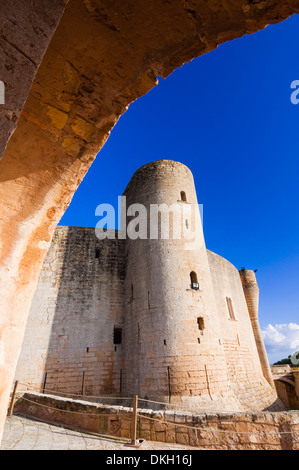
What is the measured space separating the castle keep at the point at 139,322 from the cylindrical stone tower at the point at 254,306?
→ 3.95 metres

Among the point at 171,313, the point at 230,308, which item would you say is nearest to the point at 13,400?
the point at 171,313

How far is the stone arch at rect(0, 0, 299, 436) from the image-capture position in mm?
1944

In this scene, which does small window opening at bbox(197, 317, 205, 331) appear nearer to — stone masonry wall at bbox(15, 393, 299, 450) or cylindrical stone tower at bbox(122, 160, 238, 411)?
cylindrical stone tower at bbox(122, 160, 238, 411)

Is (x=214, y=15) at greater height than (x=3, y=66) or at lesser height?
greater

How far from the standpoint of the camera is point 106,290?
39.4 ft

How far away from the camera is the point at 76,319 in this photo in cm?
1104

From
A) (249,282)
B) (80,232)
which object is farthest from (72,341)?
(249,282)

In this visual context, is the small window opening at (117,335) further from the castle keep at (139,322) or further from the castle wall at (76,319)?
the castle wall at (76,319)

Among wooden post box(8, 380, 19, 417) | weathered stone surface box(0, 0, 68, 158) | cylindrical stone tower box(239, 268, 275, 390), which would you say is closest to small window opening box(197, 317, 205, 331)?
wooden post box(8, 380, 19, 417)

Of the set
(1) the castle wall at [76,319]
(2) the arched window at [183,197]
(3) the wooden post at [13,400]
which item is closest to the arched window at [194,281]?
(2) the arched window at [183,197]

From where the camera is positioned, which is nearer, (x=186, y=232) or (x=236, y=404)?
(x=236, y=404)

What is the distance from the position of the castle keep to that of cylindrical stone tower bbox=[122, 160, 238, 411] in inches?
1.4
